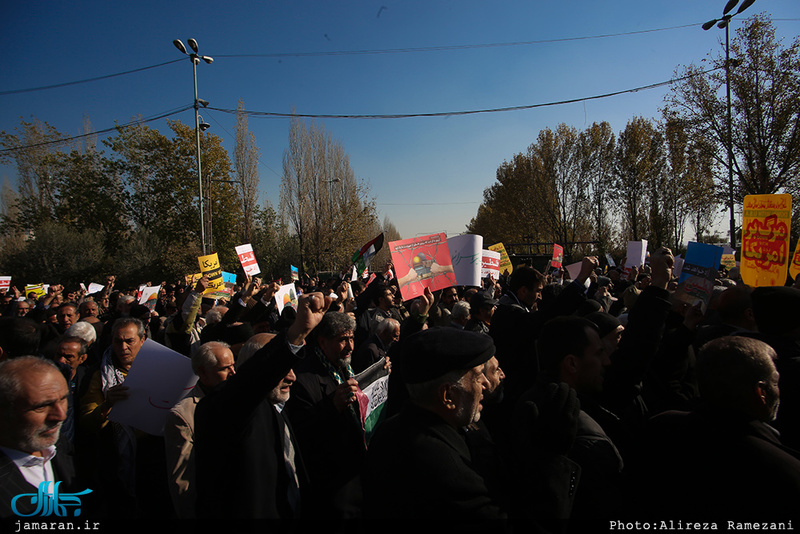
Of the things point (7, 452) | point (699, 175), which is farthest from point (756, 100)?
point (7, 452)

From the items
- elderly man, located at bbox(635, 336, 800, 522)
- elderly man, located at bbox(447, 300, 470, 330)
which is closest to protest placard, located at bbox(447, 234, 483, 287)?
elderly man, located at bbox(447, 300, 470, 330)

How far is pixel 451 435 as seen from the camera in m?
1.67

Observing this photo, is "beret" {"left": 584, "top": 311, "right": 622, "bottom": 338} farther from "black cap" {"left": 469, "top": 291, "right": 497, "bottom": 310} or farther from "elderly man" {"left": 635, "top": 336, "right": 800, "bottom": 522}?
"black cap" {"left": 469, "top": 291, "right": 497, "bottom": 310}

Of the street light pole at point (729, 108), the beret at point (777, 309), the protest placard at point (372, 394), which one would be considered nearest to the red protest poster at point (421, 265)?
the protest placard at point (372, 394)

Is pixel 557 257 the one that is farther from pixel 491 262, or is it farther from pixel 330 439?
pixel 330 439

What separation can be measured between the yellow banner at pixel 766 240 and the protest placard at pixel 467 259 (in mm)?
3535

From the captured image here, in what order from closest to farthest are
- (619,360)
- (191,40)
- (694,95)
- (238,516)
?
(238,516), (619,360), (191,40), (694,95)

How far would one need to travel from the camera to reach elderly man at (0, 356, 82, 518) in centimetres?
194

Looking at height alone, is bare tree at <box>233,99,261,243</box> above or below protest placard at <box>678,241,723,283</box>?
above

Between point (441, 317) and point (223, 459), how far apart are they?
4.68 meters

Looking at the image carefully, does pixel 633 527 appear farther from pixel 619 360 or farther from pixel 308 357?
pixel 308 357

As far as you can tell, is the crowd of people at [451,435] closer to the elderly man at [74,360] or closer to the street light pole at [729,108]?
the elderly man at [74,360]

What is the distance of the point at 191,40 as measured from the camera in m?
17.4

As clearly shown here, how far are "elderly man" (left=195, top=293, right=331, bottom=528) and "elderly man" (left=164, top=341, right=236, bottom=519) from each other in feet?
1.37
